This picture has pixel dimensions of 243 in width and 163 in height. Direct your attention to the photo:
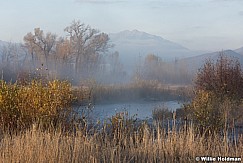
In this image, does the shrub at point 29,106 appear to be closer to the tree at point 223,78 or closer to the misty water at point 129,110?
the misty water at point 129,110

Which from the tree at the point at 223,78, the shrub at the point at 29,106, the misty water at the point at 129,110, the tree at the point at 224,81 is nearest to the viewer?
the shrub at the point at 29,106

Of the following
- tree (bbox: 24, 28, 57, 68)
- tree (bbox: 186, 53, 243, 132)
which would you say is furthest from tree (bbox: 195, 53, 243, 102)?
tree (bbox: 24, 28, 57, 68)

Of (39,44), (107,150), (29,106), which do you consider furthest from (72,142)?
(39,44)

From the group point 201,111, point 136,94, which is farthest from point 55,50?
point 201,111

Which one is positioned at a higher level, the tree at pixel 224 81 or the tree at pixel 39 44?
the tree at pixel 39 44

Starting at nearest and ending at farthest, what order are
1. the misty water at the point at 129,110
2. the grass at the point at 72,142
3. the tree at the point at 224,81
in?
the grass at the point at 72,142 < the misty water at the point at 129,110 < the tree at the point at 224,81

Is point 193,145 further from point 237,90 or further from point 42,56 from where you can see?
point 42,56

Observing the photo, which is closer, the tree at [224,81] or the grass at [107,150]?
the grass at [107,150]

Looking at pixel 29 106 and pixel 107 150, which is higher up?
pixel 29 106

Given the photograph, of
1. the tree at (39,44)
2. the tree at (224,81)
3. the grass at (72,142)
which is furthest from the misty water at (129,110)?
the tree at (39,44)

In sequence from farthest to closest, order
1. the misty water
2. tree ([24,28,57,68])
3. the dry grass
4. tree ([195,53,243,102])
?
tree ([24,28,57,68]), tree ([195,53,243,102]), the misty water, the dry grass

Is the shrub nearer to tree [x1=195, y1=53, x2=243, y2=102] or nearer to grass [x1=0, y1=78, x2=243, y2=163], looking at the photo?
grass [x1=0, y1=78, x2=243, y2=163]

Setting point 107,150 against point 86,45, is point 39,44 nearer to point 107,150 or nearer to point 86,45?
point 86,45

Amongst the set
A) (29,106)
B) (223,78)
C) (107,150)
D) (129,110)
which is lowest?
(129,110)
